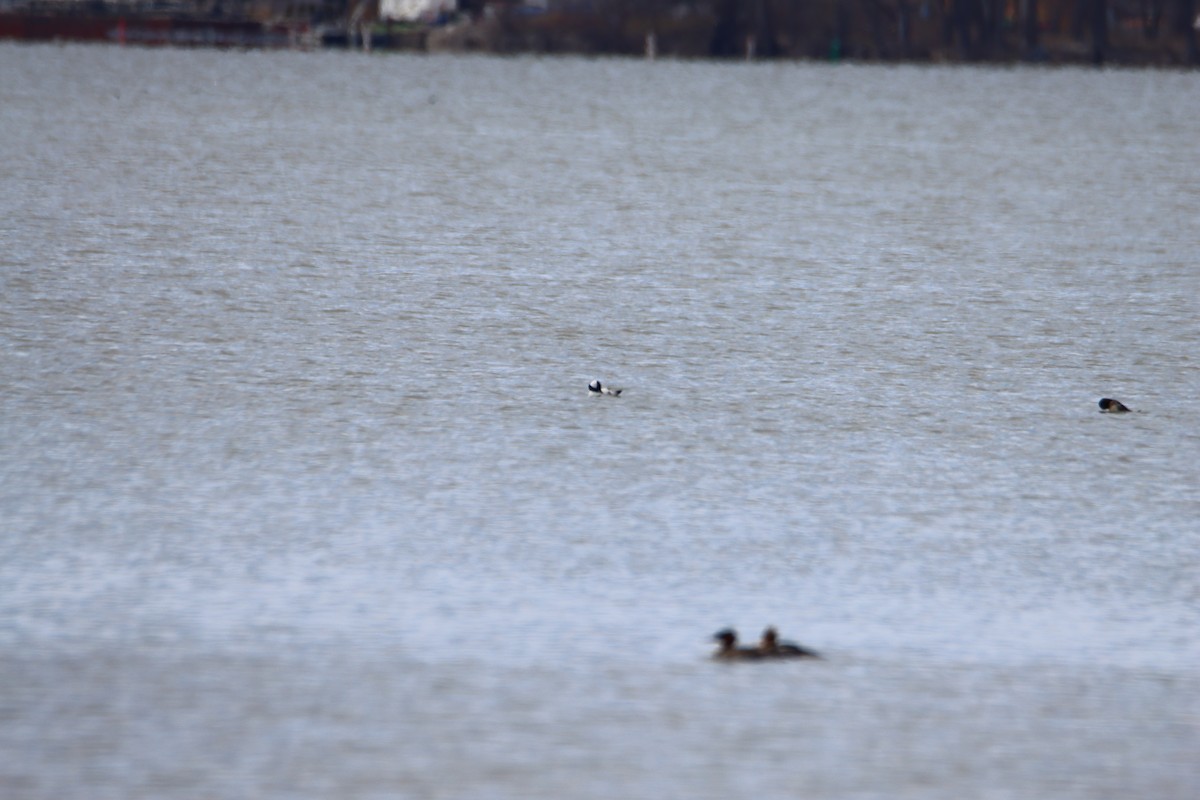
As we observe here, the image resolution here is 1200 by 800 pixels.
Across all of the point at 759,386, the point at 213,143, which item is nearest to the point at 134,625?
the point at 759,386

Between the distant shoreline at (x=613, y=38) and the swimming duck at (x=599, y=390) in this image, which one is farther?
the distant shoreline at (x=613, y=38)

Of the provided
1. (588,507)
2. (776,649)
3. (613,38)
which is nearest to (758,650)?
(776,649)

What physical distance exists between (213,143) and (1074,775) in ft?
104

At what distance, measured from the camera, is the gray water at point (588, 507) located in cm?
627

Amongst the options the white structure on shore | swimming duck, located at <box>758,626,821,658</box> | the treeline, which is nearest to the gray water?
swimming duck, located at <box>758,626,821,658</box>

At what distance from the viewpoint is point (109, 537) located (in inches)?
332

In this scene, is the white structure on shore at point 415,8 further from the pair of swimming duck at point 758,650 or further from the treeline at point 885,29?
the pair of swimming duck at point 758,650

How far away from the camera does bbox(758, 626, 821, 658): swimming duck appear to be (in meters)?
6.96

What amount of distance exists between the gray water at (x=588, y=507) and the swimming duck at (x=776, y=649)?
6 centimetres

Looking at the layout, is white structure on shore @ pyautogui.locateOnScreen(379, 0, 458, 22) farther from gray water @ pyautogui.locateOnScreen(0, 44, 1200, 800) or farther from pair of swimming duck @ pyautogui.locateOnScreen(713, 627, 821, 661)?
pair of swimming duck @ pyautogui.locateOnScreen(713, 627, 821, 661)

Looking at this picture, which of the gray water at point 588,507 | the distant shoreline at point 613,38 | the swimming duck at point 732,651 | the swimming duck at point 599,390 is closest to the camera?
the gray water at point 588,507

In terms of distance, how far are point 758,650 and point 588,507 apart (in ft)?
7.42

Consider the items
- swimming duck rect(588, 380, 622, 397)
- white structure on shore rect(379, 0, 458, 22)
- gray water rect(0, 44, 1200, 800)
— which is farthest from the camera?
white structure on shore rect(379, 0, 458, 22)

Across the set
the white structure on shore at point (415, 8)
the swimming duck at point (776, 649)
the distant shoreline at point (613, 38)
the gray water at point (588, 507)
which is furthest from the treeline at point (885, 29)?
the swimming duck at point (776, 649)
